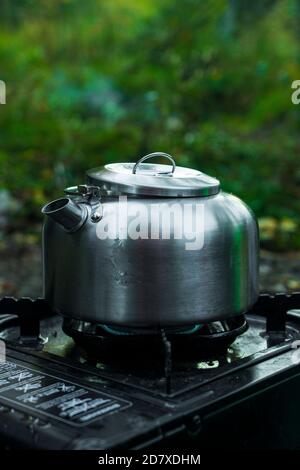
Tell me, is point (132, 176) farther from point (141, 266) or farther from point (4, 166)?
point (4, 166)

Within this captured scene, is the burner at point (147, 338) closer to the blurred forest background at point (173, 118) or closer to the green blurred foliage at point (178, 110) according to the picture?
the blurred forest background at point (173, 118)

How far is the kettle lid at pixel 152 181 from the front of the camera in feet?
3.50

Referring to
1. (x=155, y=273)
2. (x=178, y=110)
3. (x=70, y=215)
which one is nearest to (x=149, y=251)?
(x=155, y=273)

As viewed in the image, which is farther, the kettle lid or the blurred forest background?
the blurred forest background

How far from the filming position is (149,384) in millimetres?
1057

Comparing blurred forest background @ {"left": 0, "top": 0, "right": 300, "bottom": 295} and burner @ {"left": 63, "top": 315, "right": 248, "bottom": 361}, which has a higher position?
blurred forest background @ {"left": 0, "top": 0, "right": 300, "bottom": 295}

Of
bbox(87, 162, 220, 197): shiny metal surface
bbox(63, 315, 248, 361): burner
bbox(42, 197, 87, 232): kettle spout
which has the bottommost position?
bbox(63, 315, 248, 361): burner

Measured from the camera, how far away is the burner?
1133mm

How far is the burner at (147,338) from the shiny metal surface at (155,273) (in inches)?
2.3

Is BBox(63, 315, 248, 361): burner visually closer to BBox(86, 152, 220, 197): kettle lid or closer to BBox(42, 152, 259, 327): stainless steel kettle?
BBox(42, 152, 259, 327): stainless steel kettle

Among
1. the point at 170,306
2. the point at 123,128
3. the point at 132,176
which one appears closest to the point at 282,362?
the point at 170,306

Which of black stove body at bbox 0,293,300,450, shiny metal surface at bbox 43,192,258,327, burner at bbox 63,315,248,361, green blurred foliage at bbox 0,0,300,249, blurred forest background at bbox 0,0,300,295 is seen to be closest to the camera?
black stove body at bbox 0,293,300,450

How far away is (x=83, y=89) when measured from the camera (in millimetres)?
5219

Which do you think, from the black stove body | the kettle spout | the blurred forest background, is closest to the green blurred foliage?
the blurred forest background
